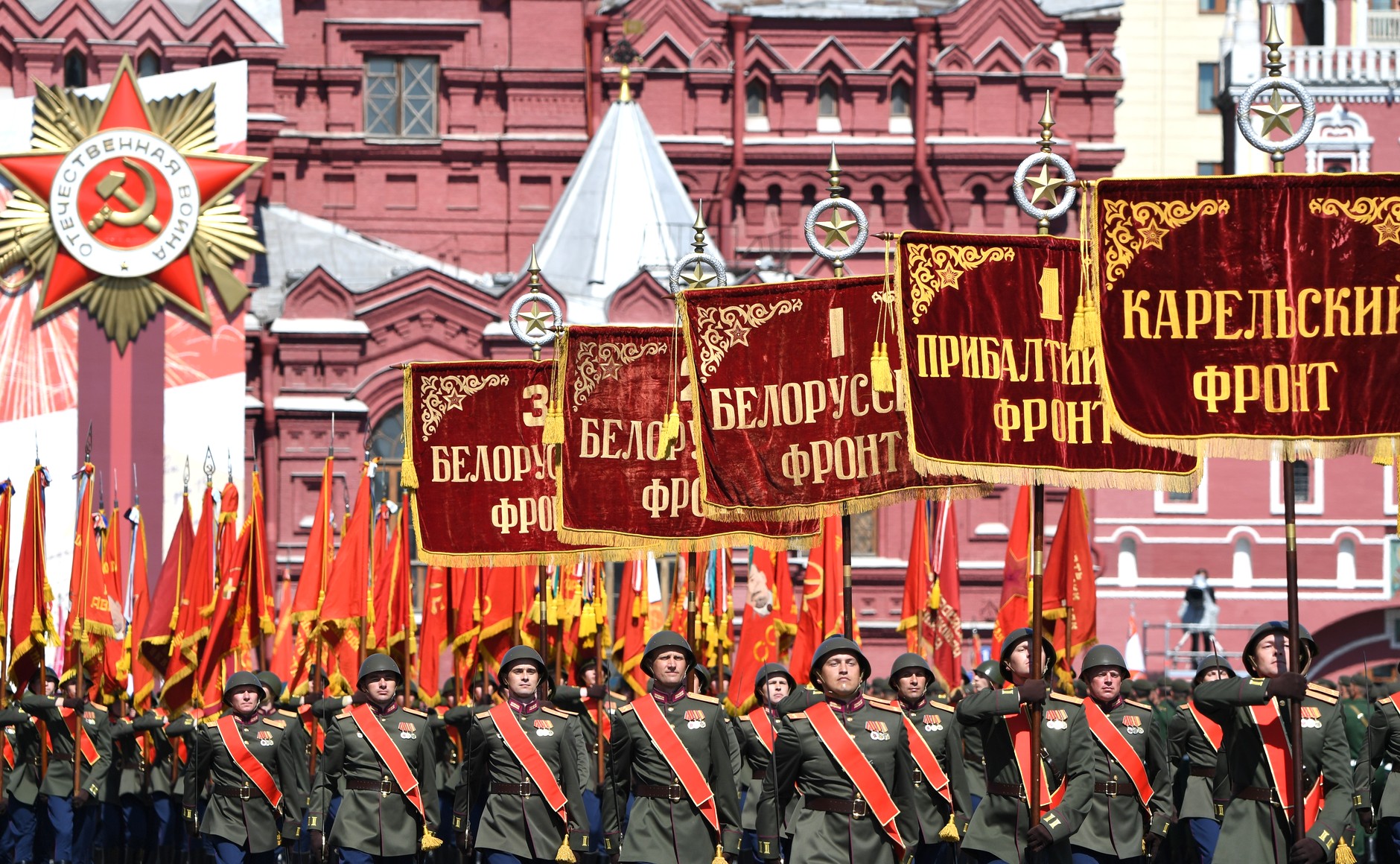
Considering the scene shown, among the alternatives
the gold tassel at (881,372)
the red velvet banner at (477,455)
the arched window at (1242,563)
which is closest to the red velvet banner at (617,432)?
the red velvet banner at (477,455)

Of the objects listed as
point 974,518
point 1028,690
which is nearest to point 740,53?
point 974,518

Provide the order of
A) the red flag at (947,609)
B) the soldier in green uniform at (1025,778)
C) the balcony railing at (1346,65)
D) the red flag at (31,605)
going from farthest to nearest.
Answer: the balcony railing at (1346,65)
the red flag at (947,609)
the red flag at (31,605)
the soldier in green uniform at (1025,778)

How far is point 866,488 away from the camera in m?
12.2

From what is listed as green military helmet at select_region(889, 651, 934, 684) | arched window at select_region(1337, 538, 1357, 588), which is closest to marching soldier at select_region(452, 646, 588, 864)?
green military helmet at select_region(889, 651, 934, 684)

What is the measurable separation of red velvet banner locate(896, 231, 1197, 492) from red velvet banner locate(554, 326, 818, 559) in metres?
3.41

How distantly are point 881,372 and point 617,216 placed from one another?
2079 centimetres

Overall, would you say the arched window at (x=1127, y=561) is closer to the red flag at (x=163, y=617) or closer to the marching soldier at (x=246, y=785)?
the red flag at (x=163, y=617)

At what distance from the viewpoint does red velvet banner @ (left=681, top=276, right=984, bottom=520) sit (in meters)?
12.2

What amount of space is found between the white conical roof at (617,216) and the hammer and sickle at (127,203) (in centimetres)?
510

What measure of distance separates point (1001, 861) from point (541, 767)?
2.36 meters

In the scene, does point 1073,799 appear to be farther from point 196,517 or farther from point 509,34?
point 509,34

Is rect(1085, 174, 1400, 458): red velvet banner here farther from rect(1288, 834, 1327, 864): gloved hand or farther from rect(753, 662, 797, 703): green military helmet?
rect(753, 662, 797, 703): green military helmet

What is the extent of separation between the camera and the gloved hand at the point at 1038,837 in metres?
10.8

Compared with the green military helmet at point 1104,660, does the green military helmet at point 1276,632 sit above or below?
above
